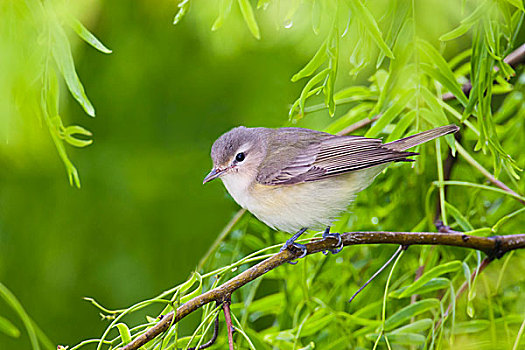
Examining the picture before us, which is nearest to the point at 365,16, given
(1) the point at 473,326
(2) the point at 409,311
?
(2) the point at 409,311

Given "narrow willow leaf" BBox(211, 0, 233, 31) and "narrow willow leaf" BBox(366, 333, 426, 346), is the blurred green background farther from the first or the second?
"narrow willow leaf" BBox(211, 0, 233, 31)

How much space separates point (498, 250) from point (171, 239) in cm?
203

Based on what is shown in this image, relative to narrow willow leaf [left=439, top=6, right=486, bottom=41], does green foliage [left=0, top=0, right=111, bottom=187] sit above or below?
above

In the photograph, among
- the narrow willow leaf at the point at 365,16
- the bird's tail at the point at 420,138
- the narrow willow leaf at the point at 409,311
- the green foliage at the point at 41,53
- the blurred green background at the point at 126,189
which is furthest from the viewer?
the blurred green background at the point at 126,189

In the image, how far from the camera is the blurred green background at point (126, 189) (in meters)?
3.28

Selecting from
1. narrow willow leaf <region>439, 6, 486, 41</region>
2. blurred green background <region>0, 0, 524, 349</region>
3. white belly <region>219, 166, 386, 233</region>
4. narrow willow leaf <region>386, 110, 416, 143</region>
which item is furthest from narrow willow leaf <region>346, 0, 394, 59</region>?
blurred green background <region>0, 0, 524, 349</region>

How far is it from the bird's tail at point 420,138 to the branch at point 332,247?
236 millimetres

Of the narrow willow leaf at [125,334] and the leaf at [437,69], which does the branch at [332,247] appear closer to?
the narrow willow leaf at [125,334]

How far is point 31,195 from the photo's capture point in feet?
10.8

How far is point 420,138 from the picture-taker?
64.6 inches

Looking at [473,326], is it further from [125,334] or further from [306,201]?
[125,334]

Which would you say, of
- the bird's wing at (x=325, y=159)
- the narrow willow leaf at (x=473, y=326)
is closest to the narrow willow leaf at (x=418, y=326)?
the narrow willow leaf at (x=473, y=326)

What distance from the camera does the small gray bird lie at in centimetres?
180

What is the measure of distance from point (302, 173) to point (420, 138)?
0.38m
